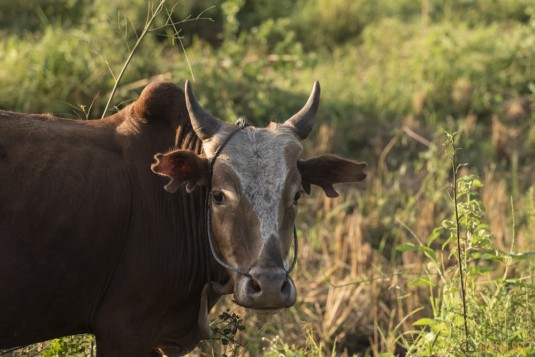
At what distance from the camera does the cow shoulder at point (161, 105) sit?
523 centimetres

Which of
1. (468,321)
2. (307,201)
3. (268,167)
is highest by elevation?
(268,167)

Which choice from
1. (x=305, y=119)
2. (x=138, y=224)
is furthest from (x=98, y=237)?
(x=305, y=119)

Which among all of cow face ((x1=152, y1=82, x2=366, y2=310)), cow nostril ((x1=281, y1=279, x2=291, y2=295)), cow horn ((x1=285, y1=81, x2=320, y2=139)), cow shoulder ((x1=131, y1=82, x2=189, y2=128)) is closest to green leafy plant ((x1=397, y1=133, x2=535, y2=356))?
cow horn ((x1=285, y1=81, x2=320, y2=139))

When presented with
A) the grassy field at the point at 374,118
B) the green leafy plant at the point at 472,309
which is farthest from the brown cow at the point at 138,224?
the green leafy plant at the point at 472,309

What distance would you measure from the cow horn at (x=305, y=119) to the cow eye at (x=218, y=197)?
588 millimetres

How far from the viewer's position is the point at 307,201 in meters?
9.46

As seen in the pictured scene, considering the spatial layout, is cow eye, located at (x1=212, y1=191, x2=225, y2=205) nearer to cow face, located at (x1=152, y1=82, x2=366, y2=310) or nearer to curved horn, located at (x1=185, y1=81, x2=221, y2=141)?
cow face, located at (x1=152, y1=82, x2=366, y2=310)

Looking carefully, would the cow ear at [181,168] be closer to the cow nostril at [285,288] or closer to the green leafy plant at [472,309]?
Result: the cow nostril at [285,288]

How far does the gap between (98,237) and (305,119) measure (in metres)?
1.28

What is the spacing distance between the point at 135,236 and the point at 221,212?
0.45 metres

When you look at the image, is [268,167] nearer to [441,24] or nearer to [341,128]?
[341,128]

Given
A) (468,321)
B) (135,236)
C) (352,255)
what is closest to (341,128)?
(352,255)

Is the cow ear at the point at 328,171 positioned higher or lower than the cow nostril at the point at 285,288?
higher

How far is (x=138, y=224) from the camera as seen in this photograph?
5.05 meters
